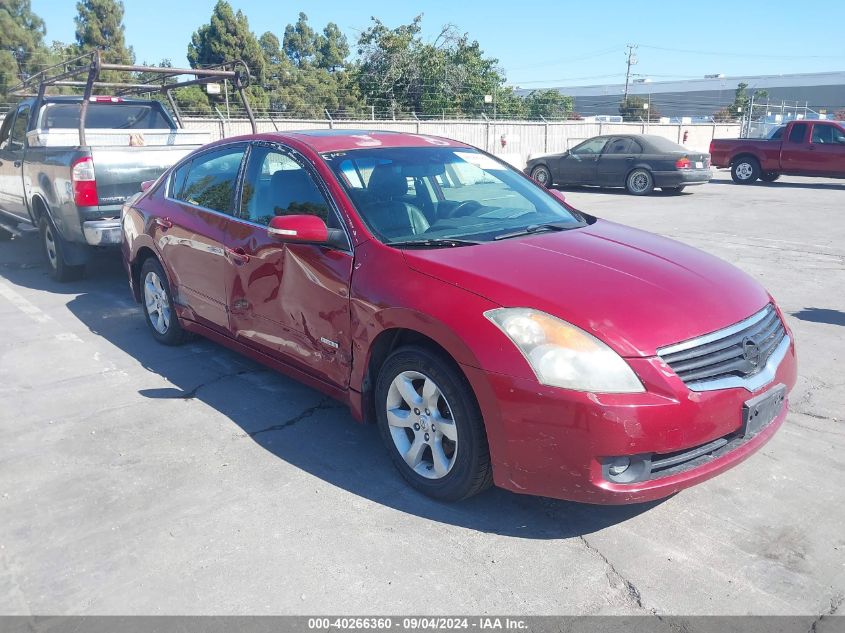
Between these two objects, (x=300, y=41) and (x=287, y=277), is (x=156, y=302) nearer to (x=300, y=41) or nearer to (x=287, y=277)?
(x=287, y=277)

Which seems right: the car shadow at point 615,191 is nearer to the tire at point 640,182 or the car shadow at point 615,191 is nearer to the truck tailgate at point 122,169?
the tire at point 640,182

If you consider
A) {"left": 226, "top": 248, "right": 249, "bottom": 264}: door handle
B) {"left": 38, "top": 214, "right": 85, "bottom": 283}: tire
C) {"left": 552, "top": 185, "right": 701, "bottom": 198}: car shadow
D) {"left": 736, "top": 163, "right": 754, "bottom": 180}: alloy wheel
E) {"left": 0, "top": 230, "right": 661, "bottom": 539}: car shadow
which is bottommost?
{"left": 552, "top": 185, "right": 701, "bottom": 198}: car shadow

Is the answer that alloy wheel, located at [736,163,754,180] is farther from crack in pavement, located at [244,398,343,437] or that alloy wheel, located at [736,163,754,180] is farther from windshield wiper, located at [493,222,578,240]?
crack in pavement, located at [244,398,343,437]

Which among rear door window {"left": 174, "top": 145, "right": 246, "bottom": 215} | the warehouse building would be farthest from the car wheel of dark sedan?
the warehouse building

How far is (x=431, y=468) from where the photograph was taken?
3.52m

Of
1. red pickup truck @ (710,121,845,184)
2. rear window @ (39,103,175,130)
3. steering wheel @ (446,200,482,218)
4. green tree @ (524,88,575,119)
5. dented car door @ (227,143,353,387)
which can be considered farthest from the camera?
green tree @ (524,88,575,119)

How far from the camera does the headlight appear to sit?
2910 millimetres

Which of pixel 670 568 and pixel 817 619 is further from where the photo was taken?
pixel 670 568

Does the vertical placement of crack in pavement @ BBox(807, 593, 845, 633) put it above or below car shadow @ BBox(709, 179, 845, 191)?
above

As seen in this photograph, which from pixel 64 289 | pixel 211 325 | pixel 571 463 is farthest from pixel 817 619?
pixel 64 289

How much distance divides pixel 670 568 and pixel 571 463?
60 cm

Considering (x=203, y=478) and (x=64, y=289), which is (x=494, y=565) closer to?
(x=203, y=478)

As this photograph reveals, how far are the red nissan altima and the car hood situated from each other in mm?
11

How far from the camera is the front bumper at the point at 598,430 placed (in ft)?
9.46
